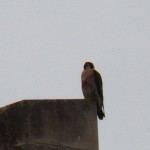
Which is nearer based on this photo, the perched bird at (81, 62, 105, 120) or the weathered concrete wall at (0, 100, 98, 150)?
the weathered concrete wall at (0, 100, 98, 150)

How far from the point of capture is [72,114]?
18.3 feet

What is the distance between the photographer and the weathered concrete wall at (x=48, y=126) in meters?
5.16

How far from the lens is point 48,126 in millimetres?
5328

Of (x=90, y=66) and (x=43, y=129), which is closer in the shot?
(x=43, y=129)

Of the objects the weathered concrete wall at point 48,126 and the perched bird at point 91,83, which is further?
the perched bird at point 91,83

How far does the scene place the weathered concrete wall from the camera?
5164 mm

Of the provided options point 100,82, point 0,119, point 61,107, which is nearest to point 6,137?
point 0,119

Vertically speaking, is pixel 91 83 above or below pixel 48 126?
above

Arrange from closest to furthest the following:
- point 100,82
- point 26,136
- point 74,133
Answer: point 26,136 → point 74,133 → point 100,82

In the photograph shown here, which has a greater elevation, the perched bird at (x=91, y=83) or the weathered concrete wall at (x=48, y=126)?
the perched bird at (x=91, y=83)

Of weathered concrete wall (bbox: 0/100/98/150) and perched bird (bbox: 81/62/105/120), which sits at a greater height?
perched bird (bbox: 81/62/105/120)

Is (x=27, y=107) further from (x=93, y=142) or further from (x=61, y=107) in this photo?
(x=93, y=142)

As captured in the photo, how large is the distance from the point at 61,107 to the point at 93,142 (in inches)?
17.9

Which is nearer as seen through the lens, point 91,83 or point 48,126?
point 48,126
